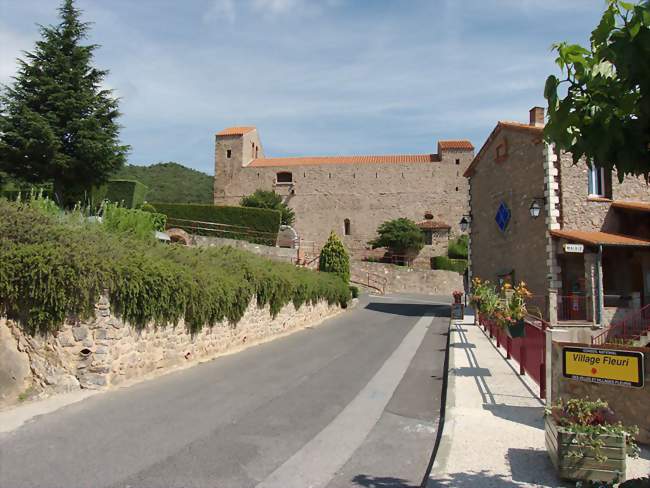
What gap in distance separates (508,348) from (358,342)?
409 cm

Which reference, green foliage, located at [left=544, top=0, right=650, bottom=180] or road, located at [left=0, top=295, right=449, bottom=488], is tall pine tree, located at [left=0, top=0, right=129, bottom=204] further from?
green foliage, located at [left=544, top=0, right=650, bottom=180]

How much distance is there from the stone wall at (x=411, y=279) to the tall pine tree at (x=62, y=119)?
817 inches

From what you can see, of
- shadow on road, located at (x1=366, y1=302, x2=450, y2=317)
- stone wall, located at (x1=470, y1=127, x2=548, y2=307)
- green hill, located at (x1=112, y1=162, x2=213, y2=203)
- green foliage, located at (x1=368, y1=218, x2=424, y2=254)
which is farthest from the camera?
green hill, located at (x1=112, y1=162, x2=213, y2=203)

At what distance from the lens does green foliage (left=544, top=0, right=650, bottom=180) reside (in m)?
2.64

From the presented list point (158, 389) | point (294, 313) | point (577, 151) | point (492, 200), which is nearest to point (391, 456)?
point (577, 151)

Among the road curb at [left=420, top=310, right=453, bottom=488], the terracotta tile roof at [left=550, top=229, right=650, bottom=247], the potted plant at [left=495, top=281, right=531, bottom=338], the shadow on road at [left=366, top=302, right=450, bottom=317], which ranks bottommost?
the shadow on road at [left=366, top=302, right=450, bottom=317]

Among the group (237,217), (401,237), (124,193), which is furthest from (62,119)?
(401,237)

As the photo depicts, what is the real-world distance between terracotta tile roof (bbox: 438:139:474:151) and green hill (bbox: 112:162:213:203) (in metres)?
36.1

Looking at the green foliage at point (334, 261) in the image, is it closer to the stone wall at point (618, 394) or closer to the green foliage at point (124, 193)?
the green foliage at point (124, 193)

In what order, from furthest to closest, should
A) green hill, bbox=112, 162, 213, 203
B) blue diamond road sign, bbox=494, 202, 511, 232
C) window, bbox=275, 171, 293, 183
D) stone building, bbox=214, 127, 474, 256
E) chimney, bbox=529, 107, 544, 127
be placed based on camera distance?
1. green hill, bbox=112, 162, 213, 203
2. window, bbox=275, 171, 293, 183
3. stone building, bbox=214, 127, 474, 256
4. chimney, bbox=529, 107, 544, 127
5. blue diamond road sign, bbox=494, 202, 511, 232

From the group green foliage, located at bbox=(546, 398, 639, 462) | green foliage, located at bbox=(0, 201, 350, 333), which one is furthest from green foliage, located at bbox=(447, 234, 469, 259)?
green foliage, located at bbox=(546, 398, 639, 462)

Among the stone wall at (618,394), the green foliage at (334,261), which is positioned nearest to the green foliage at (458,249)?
the green foliage at (334,261)

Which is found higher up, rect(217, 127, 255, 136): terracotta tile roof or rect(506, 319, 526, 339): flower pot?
rect(217, 127, 255, 136): terracotta tile roof

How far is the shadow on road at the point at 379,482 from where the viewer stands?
15.1ft
